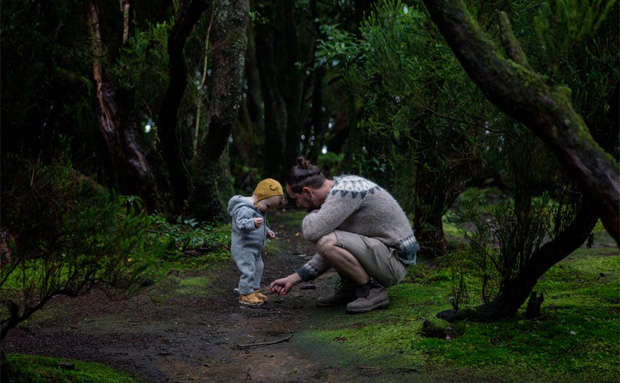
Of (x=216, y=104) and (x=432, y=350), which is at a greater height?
(x=216, y=104)

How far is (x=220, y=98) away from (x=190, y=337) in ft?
15.8

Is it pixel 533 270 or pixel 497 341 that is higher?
pixel 533 270

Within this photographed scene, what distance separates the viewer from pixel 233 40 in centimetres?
997

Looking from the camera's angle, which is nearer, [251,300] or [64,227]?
[64,227]

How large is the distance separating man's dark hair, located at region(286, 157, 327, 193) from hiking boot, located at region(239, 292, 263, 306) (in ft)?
4.68

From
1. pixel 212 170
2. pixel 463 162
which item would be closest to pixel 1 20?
Result: pixel 463 162

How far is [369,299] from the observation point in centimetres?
644

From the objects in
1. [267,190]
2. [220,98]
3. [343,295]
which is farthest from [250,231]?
[220,98]

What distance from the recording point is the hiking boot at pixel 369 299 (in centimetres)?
637

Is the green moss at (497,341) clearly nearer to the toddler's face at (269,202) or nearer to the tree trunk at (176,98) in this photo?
the toddler's face at (269,202)

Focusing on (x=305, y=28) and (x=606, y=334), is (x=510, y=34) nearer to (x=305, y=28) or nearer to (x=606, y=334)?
(x=606, y=334)

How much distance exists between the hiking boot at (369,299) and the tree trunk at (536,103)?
3268 mm

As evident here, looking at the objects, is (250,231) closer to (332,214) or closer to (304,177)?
(304,177)

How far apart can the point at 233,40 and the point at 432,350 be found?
657cm
